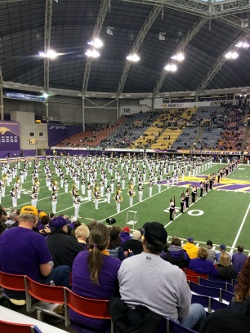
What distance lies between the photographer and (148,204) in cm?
1962

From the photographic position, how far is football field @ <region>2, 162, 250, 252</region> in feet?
45.6

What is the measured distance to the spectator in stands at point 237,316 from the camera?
204 centimetres

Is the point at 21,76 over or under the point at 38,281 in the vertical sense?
over

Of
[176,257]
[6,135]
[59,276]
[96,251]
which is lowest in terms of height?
[176,257]

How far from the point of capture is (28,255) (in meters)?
3.98

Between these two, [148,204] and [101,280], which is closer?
[101,280]

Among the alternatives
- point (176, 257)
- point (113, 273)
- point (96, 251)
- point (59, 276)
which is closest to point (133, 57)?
point (176, 257)

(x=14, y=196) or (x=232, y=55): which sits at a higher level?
(x=232, y=55)

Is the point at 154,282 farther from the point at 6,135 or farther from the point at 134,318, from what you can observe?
→ the point at 6,135

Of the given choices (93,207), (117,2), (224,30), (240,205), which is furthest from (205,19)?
(93,207)

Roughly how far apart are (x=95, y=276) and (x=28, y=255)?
1.27m

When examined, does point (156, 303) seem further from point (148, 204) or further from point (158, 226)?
point (148, 204)

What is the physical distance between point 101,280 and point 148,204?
16.6 metres

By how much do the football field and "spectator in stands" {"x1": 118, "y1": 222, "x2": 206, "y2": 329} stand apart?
10012 millimetres
